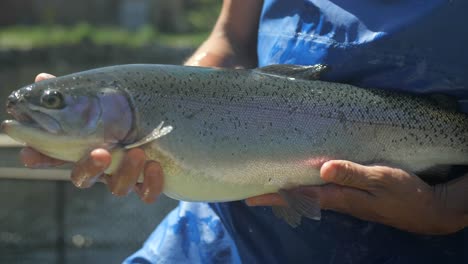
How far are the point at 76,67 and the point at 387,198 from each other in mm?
22778

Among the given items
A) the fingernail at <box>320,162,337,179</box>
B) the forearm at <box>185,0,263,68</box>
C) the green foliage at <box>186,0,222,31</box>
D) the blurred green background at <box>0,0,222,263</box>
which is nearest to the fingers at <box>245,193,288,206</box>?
the fingernail at <box>320,162,337,179</box>

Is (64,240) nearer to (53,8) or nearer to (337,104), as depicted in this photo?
(337,104)

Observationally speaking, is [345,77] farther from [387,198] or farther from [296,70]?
[387,198]

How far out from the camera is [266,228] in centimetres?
251

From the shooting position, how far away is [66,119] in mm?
2053

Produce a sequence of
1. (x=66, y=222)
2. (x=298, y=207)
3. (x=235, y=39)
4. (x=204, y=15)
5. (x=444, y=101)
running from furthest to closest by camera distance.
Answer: (x=204, y=15) → (x=66, y=222) → (x=235, y=39) → (x=444, y=101) → (x=298, y=207)

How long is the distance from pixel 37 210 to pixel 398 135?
13.3 ft

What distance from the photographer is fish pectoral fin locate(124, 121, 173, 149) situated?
2.06 m

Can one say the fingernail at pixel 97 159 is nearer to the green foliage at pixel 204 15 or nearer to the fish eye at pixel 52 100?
the fish eye at pixel 52 100

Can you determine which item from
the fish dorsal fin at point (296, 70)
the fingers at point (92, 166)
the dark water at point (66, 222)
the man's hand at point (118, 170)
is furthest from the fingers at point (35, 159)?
the dark water at point (66, 222)

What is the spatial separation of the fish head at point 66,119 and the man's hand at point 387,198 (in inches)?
20.5

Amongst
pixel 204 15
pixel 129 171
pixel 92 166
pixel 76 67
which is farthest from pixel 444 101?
pixel 204 15

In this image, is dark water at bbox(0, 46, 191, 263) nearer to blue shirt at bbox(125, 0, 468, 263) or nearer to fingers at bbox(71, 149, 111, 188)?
blue shirt at bbox(125, 0, 468, 263)

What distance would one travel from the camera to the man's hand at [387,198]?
2189 mm
